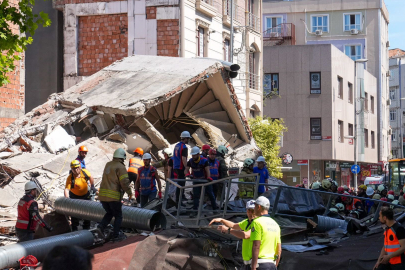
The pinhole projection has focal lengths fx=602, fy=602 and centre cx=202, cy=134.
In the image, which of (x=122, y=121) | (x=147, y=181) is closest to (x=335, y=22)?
(x=122, y=121)

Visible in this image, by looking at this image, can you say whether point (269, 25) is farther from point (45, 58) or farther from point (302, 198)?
point (302, 198)

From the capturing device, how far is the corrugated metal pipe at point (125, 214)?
10484mm

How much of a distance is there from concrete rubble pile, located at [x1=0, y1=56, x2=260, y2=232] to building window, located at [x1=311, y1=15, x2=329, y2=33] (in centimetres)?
3243

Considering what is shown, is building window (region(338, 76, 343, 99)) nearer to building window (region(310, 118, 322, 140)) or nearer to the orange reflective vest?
building window (region(310, 118, 322, 140))

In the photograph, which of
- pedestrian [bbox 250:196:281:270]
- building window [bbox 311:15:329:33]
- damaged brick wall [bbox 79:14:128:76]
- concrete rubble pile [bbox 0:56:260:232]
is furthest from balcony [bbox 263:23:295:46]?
pedestrian [bbox 250:196:281:270]

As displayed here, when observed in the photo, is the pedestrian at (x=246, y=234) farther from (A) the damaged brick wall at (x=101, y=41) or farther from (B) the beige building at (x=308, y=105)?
(B) the beige building at (x=308, y=105)

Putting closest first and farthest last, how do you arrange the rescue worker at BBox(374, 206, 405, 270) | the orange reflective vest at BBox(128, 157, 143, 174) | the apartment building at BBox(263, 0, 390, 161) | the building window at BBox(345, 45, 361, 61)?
the rescue worker at BBox(374, 206, 405, 270), the orange reflective vest at BBox(128, 157, 143, 174), the apartment building at BBox(263, 0, 390, 161), the building window at BBox(345, 45, 361, 61)

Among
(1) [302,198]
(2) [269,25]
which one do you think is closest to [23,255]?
(1) [302,198]

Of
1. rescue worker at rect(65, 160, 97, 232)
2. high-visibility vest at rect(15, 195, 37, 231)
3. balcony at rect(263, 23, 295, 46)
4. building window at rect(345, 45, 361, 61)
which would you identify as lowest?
high-visibility vest at rect(15, 195, 37, 231)

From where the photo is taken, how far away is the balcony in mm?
47469

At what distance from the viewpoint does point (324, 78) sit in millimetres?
40906

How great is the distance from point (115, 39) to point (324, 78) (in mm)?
19464

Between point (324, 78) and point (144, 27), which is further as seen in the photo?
point (324, 78)

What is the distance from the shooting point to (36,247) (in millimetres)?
9414
